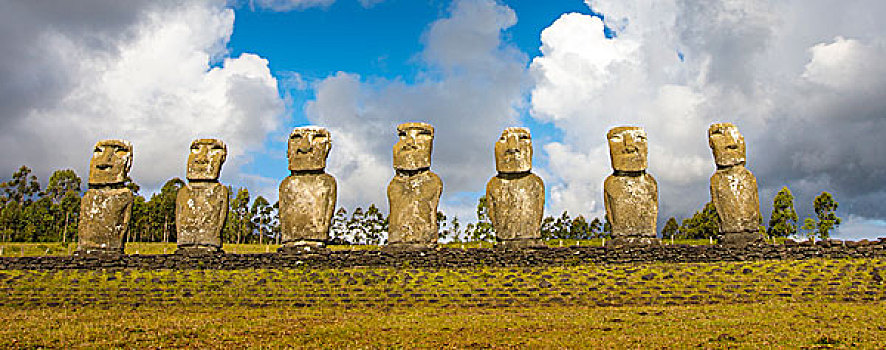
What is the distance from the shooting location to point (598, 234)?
64.4 m

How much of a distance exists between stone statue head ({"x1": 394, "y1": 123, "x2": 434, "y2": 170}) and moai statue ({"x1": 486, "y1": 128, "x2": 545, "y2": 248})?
2.35m

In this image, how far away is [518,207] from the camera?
2094 centimetres

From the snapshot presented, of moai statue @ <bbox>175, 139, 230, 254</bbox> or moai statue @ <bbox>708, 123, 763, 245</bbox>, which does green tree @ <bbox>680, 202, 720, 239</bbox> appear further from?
moai statue @ <bbox>175, 139, 230, 254</bbox>

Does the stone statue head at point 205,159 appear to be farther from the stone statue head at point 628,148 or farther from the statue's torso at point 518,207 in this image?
the stone statue head at point 628,148

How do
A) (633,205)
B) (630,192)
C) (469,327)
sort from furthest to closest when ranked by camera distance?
1. (630,192)
2. (633,205)
3. (469,327)

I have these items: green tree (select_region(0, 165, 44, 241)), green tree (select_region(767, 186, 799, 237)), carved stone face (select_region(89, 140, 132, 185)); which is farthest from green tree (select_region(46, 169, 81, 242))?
green tree (select_region(767, 186, 799, 237))

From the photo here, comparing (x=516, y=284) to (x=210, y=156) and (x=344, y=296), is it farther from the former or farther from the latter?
(x=210, y=156)

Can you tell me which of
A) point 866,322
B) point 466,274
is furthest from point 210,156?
point 866,322

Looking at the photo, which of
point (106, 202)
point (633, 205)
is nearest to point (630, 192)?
point (633, 205)

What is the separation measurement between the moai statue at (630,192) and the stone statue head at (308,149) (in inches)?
388

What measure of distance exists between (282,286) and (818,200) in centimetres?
4206

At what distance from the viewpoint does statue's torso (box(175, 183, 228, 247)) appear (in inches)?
858

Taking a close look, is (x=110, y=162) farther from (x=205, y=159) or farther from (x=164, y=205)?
(x=164, y=205)

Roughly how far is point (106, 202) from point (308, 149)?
738 centimetres
